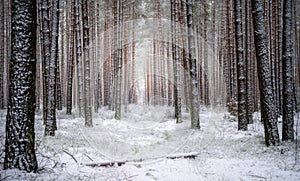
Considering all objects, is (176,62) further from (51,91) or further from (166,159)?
(166,159)

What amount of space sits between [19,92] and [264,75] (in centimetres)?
633

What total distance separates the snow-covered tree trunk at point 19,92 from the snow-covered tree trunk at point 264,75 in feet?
19.8

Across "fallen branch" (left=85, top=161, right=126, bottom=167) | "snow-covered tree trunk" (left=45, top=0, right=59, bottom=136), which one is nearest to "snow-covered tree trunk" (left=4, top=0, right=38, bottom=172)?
"fallen branch" (left=85, top=161, right=126, bottom=167)

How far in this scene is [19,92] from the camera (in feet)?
13.9

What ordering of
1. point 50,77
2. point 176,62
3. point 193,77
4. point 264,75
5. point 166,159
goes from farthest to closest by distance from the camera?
point 176,62, point 193,77, point 50,77, point 264,75, point 166,159

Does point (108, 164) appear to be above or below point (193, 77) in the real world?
below

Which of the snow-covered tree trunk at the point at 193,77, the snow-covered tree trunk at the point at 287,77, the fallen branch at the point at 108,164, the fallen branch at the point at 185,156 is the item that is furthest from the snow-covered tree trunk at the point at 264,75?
the fallen branch at the point at 108,164

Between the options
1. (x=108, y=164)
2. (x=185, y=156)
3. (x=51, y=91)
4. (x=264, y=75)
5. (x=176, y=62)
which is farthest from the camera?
(x=176, y=62)

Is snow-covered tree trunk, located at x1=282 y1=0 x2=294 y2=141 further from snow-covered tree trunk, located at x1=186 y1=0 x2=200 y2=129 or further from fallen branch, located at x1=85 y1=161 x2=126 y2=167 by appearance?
fallen branch, located at x1=85 y1=161 x2=126 y2=167

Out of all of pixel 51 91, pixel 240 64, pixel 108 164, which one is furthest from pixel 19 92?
pixel 240 64

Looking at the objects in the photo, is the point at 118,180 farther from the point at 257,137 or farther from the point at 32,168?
the point at 257,137

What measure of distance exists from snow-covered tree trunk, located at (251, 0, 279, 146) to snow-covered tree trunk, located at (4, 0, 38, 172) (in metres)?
6.05

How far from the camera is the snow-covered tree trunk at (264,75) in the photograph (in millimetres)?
6832

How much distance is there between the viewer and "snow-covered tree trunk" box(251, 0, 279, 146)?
683cm
